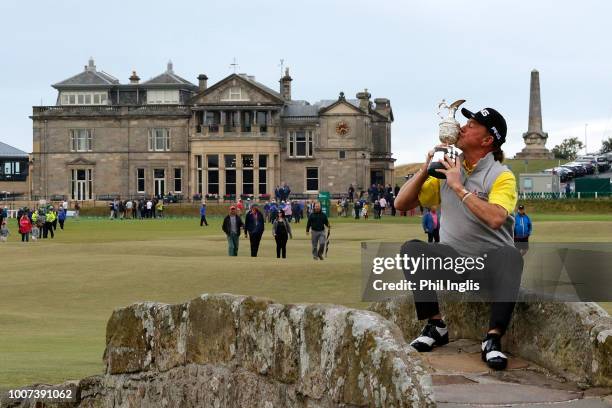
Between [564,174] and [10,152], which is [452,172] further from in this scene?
[10,152]

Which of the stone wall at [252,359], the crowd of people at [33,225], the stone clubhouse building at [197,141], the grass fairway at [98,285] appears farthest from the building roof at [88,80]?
the stone wall at [252,359]

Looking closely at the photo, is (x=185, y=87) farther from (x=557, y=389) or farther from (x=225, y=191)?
(x=557, y=389)

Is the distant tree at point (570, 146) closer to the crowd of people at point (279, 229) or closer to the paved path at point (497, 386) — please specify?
the crowd of people at point (279, 229)

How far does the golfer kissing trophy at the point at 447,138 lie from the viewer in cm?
823

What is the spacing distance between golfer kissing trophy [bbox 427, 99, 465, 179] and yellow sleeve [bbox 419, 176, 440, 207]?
1.28 feet

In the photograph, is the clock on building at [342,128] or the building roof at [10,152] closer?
the clock on building at [342,128]

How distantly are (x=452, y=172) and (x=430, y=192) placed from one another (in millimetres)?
621

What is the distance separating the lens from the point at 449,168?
8.18 metres

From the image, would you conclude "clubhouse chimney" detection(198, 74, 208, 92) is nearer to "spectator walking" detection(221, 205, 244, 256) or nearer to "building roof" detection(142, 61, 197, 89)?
"building roof" detection(142, 61, 197, 89)

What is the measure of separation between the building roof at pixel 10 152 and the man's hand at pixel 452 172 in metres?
151

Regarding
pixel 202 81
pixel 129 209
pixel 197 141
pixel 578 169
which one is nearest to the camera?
pixel 129 209

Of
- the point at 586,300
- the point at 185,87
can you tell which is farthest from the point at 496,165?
the point at 185,87

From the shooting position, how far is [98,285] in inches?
1180

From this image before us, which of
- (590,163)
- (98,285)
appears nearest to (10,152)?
(590,163)
